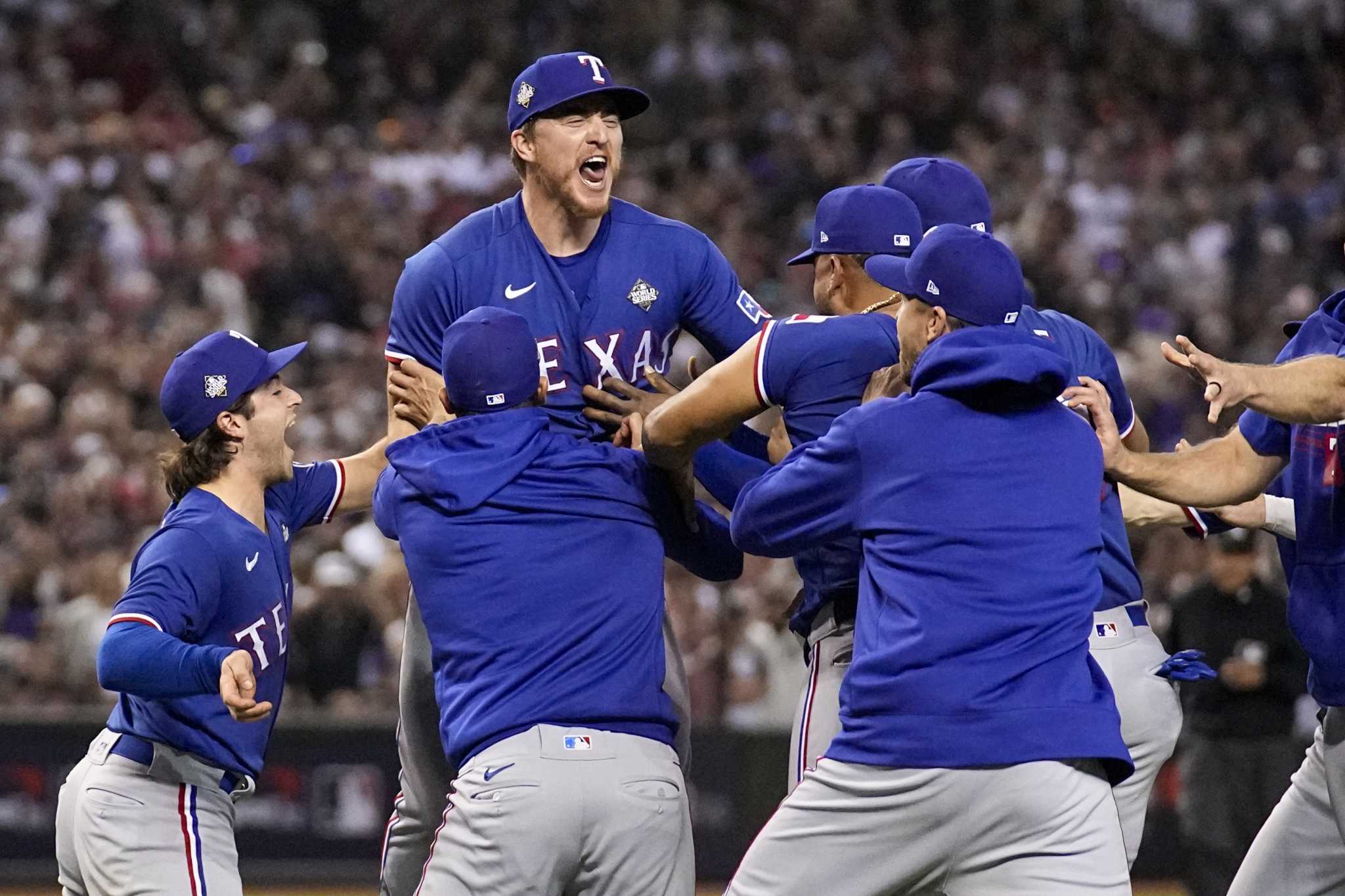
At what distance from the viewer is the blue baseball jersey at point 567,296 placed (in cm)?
532

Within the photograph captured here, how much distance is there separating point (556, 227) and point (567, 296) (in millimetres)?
236

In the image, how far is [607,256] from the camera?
5.41 meters

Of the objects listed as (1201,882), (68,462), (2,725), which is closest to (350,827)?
(2,725)

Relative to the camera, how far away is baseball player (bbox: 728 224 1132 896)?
4.05 meters

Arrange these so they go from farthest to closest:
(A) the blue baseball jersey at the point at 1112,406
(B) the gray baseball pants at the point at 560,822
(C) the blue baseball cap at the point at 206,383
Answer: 1. (C) the blue baseball cap at the point at 206,383
2. (A) the blue baseball jersey at the point at 1112,406
3. (B) the gray baseball pants at the point at 560,822

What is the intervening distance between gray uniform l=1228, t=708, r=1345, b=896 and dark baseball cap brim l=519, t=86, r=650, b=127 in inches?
102

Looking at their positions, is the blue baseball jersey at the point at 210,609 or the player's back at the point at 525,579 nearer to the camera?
the player's back at the point at 525,579

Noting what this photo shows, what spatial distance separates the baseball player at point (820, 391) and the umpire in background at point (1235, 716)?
15.9ft

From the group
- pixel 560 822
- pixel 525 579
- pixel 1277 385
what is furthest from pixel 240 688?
pixel 1277 385

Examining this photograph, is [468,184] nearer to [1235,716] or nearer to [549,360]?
[1235,716]

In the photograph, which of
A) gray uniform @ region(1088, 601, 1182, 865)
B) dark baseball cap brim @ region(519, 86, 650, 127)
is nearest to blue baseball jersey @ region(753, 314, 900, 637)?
gray uniform @ region(1088, 601, 1182, 865)

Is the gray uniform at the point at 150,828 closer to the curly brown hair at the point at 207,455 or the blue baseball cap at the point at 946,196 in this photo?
the curly brown hair at the point at 207,455

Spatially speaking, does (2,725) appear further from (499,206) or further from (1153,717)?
(1153,717)

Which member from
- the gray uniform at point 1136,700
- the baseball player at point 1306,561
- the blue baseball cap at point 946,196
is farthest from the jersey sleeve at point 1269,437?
Result: the blue baseball cap at point 946,196
